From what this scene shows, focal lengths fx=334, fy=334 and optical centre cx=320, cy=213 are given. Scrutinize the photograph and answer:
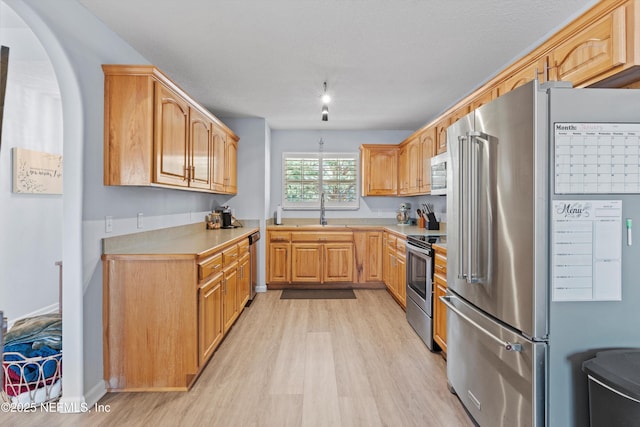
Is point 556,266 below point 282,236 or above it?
above

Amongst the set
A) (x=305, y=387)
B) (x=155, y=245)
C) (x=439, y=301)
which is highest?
(x=155, y=245)

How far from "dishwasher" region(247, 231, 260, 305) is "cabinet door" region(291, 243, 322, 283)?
53 centimetres

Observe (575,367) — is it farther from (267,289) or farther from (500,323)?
(267,289)

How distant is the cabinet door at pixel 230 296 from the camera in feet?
10.0

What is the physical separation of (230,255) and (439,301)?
194cm

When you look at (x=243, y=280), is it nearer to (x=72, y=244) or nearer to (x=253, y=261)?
(x=253, y=261)

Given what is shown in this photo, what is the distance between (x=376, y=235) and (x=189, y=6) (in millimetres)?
3746

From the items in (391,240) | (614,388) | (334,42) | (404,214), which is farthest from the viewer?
(404,214)

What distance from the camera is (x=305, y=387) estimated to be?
2.37 meters

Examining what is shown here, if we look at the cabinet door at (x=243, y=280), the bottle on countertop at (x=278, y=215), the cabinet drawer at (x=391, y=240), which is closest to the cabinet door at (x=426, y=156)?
the cabinet drawer at (x=391, y=240)

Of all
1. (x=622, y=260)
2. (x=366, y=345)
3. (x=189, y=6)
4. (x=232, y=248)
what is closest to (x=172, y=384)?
(x=232, y=248)

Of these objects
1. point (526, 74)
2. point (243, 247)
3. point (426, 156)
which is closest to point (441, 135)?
point (426, 156)

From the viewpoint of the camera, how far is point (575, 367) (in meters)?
1.50

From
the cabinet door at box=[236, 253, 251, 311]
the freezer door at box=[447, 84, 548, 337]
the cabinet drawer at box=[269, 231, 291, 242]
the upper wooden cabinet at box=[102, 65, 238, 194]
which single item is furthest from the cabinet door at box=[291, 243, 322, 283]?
the freezer door at box=[447, 84, 548, 337]
